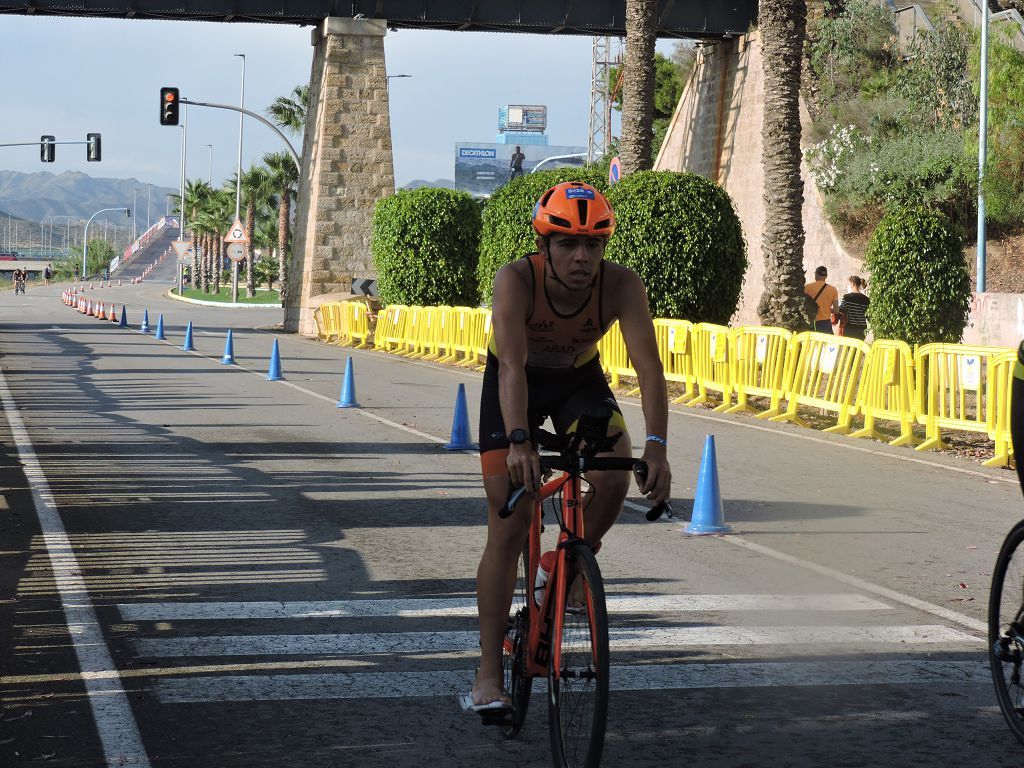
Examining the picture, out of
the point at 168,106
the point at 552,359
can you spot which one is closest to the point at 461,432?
the point at 552,359

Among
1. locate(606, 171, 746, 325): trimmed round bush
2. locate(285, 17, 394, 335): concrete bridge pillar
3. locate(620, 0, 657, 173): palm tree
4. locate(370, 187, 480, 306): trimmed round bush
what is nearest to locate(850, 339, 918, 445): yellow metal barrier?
locate(606, 171, 746, 325): trimmed round bush

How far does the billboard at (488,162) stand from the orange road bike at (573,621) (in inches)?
5680

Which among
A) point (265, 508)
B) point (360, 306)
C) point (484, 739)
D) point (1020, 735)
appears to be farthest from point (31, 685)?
point (360, 306)

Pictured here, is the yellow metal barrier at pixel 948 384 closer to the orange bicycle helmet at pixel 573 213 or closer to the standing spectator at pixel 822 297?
the standing spectator at pixel 822 297

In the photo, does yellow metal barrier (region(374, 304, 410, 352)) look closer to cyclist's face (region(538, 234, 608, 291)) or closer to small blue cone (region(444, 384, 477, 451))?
small blue cone (region(444, 384, 477, 451))

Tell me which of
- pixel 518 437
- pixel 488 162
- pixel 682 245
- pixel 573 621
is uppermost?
pixel 488 162

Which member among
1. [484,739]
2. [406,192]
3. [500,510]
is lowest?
[484,739]

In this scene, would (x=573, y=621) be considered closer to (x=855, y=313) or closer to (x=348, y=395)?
(x=348, y=395)

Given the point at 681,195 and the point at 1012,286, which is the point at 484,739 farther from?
the point at 1012,286

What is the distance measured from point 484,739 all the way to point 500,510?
0.94 meters

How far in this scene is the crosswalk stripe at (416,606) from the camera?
682cm

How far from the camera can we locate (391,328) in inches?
1377

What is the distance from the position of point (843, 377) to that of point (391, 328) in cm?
1961

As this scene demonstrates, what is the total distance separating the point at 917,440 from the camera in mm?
15648
